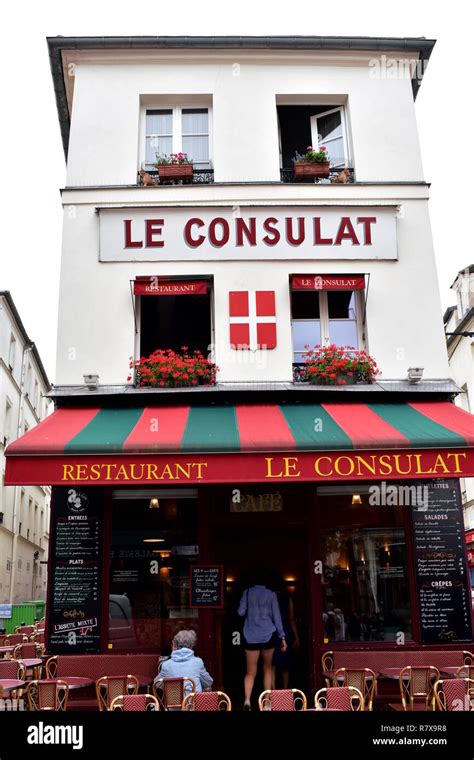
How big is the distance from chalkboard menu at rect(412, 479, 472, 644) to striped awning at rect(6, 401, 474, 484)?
135 centimetres

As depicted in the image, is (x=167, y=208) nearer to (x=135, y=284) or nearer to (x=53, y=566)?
(x=135, y=284)

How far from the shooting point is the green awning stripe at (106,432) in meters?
8.40

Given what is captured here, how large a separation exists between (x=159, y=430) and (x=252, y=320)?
8.95ft

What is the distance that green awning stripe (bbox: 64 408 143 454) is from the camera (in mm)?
8398

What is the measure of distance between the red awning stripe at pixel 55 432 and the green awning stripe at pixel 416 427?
13.7 feet

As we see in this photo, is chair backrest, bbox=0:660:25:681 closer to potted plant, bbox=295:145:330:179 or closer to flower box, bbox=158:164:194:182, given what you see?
flower box, bbox=158:164:194:182

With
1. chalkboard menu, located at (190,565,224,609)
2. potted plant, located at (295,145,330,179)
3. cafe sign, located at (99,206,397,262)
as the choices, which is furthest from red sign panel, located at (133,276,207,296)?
chalkboard menu, located at (190,565,224,609)

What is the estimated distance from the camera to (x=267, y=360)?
10766 millimetres

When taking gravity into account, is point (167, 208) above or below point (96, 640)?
above

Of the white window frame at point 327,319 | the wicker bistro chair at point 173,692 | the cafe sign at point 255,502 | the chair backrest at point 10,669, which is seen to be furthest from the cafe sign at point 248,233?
the wicker bistro chair at point 173,692

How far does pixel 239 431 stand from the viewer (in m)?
8.88

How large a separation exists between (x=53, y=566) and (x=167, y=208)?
5870 millimetres

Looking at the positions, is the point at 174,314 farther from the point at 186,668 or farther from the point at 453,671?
the point at 453,671

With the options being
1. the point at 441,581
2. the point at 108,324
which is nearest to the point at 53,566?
the point at 108,324
